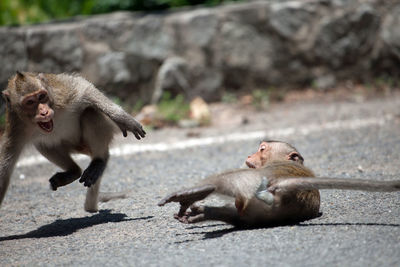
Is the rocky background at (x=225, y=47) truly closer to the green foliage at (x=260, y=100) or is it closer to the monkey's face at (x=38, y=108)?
the green foliage at (x=260, y=100)

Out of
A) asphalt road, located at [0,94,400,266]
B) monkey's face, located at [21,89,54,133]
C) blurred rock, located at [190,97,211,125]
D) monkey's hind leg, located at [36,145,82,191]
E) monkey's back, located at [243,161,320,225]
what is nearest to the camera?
asphalt road, located at [0,94,400,266]

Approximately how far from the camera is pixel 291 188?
3555 mm

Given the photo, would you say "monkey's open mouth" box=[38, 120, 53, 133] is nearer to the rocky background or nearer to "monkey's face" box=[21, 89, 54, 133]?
"monkey's face" box=[21, 89, 54, 133]

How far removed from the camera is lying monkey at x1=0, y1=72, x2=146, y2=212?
14.0 ft

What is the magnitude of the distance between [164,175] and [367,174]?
213 cm

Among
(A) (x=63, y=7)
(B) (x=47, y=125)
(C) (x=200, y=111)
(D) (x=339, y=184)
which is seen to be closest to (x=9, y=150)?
(B) (x=47, y=125)

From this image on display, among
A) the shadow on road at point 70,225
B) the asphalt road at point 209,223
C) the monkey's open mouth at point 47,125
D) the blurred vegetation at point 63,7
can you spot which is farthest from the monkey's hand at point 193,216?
the blurred vegetation at point 63,7

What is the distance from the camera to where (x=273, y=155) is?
4.24 m

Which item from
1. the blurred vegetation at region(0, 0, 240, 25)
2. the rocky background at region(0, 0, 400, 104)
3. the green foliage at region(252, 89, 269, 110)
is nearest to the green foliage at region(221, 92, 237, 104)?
the rocky background at region(0, 0, 400, 104)

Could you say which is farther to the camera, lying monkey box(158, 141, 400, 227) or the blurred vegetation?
the blurred vegetation

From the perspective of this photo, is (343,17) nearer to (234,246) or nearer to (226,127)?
(226,127)

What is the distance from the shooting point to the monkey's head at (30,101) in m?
4.21

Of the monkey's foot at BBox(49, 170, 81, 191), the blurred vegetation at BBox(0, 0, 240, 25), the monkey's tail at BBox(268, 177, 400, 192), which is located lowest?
the monkey's foot at BBox(49, 170, 81, 191)

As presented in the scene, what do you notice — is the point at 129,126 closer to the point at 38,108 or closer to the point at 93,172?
the point at 93,172
